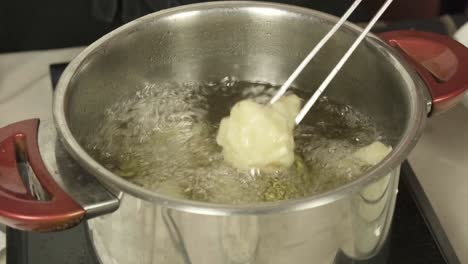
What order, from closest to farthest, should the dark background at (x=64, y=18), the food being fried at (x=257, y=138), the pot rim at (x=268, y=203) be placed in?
the pot rim at (x=268, y=203)
the food being fried at (x=257, y=138)
the dark background at (x=64, y=18)

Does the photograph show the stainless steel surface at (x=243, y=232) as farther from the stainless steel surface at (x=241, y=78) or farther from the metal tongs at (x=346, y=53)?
the metal tongs at (x=346, y=53)

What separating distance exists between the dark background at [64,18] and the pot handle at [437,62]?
393mm

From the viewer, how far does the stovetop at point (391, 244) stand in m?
0.76

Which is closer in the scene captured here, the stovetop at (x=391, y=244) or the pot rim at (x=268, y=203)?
the pot rim at (x=268, y=203)

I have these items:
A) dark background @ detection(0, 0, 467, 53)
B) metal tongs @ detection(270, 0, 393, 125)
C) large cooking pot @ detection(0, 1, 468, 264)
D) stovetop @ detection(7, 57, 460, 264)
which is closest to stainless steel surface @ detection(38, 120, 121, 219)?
large cooking pot @ detection(0, 1, 468, 264)

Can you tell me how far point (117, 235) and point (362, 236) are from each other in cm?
24

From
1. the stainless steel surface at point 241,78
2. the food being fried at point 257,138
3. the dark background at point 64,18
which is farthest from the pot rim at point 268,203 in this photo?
the dark background at point 64,18

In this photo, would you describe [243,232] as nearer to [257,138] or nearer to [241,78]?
[257,138]

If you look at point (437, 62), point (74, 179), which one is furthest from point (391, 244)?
point (74, 179)

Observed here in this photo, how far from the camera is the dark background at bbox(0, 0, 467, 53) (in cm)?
117

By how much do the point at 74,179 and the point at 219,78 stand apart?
0.34 m

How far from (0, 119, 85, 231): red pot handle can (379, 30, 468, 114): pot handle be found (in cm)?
39

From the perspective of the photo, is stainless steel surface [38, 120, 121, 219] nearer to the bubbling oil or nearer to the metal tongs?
the bubbling oil

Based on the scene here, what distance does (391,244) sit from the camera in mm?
786
